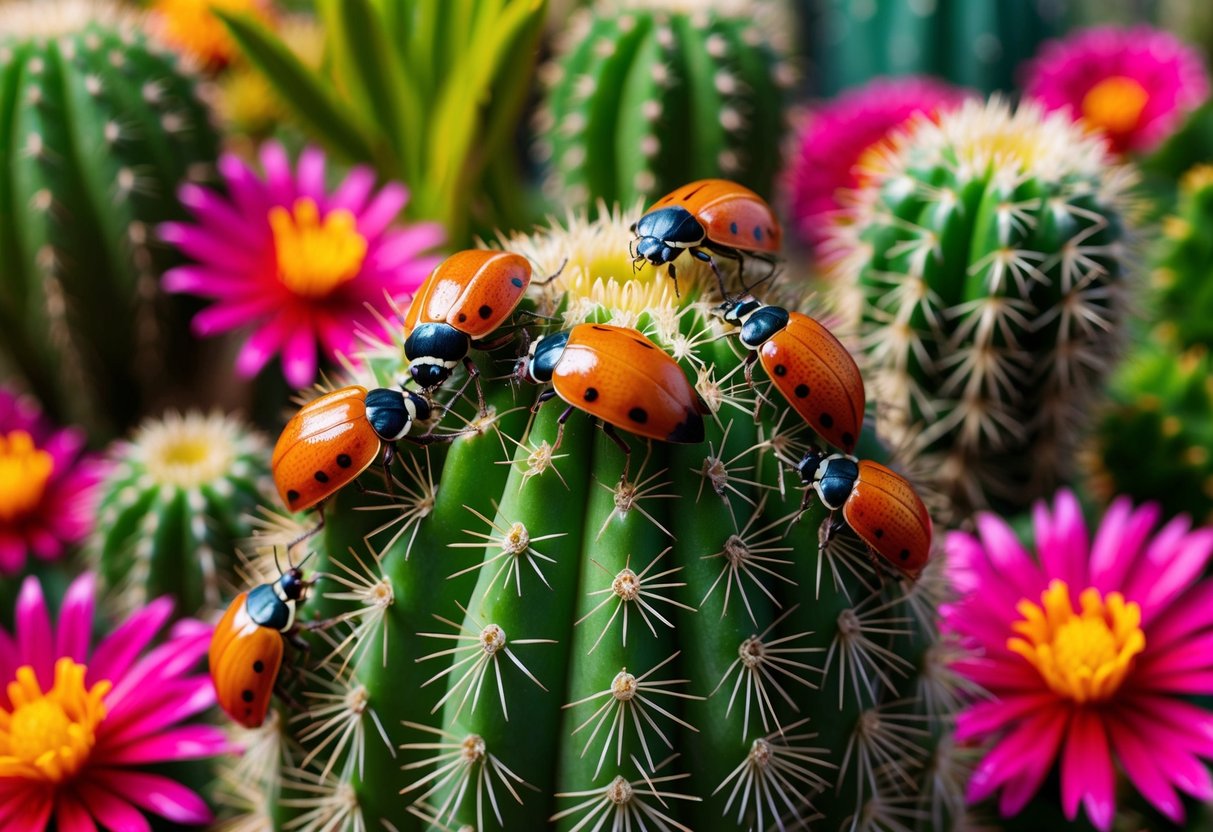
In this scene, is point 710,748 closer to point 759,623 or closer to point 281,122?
point 759,623

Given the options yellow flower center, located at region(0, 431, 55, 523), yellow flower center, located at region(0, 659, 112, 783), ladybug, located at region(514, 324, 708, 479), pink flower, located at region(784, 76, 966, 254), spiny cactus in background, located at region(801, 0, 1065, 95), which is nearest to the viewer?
ladybug, located at region(514, 324, 708, 479)

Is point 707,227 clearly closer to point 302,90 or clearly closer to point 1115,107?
point 302,90

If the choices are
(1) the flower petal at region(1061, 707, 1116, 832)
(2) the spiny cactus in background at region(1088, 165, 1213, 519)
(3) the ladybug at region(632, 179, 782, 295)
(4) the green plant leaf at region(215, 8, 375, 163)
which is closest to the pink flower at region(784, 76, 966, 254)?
(2) the spiny cactus in background at region(1088, 165, 1213, 519)

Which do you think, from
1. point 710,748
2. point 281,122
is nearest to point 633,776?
point 710,748

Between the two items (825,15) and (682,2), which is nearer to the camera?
(682,2)

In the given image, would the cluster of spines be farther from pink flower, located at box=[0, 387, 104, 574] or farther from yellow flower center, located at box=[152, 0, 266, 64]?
yellow flower center, located at box=[152, 0, 266, 64]

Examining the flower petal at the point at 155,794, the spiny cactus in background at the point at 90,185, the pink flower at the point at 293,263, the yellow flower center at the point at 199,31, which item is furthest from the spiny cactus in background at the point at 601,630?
the yellow flower center at the point at 199,31
